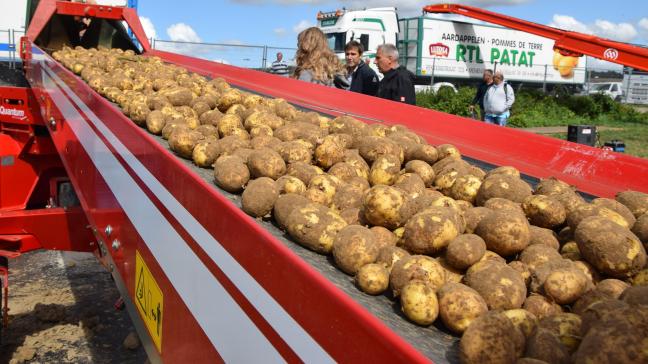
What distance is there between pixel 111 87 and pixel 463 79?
24.9 m

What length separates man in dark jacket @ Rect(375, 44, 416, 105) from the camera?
222 inches

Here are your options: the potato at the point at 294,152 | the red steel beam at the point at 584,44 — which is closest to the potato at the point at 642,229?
the potato at the point at 294,152

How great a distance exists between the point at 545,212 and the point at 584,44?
43.7 feet

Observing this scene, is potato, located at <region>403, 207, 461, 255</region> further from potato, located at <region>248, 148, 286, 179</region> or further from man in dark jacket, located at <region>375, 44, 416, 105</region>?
man in dark jacket, located at <region>375, 44, 416, 105</region>

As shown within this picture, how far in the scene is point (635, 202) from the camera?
225 centimetres

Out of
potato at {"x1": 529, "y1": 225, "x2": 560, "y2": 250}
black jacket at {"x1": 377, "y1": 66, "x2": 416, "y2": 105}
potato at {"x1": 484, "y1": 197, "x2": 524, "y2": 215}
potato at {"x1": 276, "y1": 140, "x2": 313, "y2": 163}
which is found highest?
black jacket at {"x1": 377, "y1": 66, "x2": 416, "y2": 105}

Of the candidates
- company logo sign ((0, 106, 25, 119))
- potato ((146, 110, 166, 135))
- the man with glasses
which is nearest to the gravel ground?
company logo sign ((0, 106, 25, 119))

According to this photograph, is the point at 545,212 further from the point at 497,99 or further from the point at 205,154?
the point at 497,99

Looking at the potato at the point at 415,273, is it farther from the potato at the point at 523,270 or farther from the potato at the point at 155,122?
the potato at the point at 155,122

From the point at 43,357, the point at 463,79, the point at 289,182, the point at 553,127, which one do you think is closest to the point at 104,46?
the point at 43,357

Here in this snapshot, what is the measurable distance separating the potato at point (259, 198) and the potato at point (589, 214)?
1091mm

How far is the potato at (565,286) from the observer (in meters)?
1.59

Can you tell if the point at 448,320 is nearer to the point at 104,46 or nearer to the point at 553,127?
the point at 104,46

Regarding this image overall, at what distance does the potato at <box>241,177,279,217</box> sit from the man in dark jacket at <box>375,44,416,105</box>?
12.3ft
